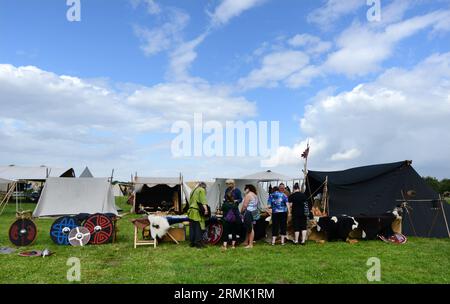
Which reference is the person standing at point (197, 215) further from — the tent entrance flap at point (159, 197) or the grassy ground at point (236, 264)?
the tent entrance flap at point (159, 197)

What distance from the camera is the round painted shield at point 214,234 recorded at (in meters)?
7.89

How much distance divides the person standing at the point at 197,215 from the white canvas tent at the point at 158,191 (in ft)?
33.1

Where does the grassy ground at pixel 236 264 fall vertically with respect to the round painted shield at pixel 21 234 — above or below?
below

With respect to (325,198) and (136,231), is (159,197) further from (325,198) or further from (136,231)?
(136,231)

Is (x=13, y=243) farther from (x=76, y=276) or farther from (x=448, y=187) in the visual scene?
(x=448, y=187)

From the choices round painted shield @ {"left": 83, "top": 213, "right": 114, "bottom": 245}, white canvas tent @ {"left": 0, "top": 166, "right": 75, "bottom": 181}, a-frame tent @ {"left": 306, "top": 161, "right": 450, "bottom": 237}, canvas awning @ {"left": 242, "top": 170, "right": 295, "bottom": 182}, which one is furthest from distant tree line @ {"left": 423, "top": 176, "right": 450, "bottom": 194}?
round painted shield @ {"left": 83, "top": 213, "right": 114, "bottom": 245}

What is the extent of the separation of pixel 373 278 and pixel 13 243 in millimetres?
6786

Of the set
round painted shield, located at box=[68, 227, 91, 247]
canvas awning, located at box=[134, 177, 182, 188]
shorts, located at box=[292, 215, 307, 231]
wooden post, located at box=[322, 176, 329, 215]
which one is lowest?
round painted shield, located at box=[68, 227, 91, 247]

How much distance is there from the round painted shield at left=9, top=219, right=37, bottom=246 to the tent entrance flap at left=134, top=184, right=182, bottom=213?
1052 centimetres

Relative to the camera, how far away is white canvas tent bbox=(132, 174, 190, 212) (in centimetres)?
1788

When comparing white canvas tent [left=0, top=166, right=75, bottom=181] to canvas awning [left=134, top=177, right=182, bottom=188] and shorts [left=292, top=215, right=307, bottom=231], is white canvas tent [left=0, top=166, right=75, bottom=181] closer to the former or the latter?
canvas awning [left=134, top=177, right=182, bottom=188]

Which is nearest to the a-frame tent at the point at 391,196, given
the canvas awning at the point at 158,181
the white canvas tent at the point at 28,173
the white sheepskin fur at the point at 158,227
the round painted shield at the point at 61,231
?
the white sheepskin fur at the point at 158,227

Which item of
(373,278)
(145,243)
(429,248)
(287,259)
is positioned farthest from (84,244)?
(429,248)

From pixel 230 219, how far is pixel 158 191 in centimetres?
1275
